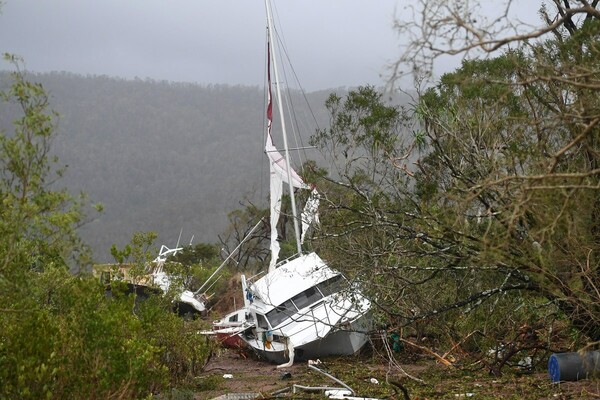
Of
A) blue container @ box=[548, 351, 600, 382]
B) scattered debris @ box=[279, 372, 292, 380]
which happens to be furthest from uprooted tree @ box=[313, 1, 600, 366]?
scattered debris @ box=[279, 372, 292, 380]

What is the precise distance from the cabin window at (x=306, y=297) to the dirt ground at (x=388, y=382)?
132 cm

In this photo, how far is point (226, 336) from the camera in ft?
72.3

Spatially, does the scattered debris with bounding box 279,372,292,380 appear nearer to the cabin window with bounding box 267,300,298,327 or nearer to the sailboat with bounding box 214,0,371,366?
the sailboat with bounding box 214,0,371,366

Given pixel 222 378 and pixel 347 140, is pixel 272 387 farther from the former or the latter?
pixel 347 140

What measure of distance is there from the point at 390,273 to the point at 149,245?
5.50 meters

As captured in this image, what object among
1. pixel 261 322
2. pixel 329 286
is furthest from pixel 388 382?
pixel 261 322

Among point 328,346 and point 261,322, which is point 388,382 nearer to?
point 328,346

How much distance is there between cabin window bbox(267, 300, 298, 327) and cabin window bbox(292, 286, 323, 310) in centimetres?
15

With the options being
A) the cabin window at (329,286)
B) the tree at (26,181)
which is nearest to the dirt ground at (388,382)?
the cabin window at (329,286)

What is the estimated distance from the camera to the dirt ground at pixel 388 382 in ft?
33.9

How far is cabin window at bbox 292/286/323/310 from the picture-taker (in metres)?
19.1

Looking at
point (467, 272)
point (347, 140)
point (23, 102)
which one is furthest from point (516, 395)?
point (347, 140)

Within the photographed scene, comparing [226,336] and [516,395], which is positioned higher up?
[516,395]

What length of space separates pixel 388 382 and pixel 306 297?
27.6ft
